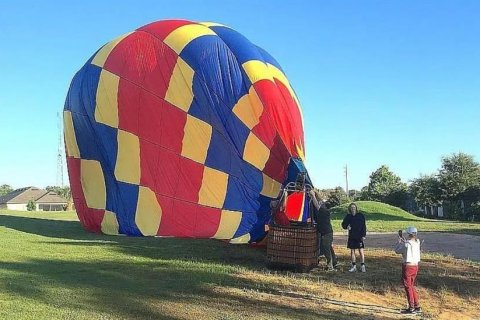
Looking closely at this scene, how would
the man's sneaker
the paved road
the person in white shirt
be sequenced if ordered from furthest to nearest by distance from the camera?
the paved road < the person in white shirt < the man's sneaker

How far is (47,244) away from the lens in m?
14.1

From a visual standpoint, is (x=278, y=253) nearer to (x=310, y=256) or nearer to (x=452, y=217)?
(x=310, y=256)

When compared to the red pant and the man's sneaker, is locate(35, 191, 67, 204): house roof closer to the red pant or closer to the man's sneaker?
the red pant

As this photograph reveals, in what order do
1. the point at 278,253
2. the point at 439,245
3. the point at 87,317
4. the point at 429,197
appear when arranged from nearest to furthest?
the point at 87,317, the point at 278,253, the point at 439,245, the point at 429,197

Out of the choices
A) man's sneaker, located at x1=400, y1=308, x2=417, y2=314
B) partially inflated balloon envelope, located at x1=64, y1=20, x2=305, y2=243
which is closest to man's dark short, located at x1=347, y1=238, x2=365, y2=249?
partially inflated balloon envelope, located at x1=64, y1=20, x2=305, y2=243

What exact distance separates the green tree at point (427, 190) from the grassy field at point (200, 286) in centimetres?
3985

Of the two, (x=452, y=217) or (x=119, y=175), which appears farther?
(x=452, y=217)

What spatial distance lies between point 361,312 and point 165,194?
19.5 ft

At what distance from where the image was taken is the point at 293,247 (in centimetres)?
1097

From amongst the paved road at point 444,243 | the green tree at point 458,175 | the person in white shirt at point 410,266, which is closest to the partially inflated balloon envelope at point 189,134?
the person in white shirt at point 410,266

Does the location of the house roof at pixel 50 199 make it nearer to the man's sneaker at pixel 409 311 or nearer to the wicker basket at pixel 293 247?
the wicker basket at pixel 293 247

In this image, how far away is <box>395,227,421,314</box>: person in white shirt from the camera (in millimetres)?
8391

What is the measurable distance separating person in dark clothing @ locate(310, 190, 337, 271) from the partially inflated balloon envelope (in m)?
0.97

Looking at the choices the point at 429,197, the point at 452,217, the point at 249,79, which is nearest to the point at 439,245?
the point at 249,79
